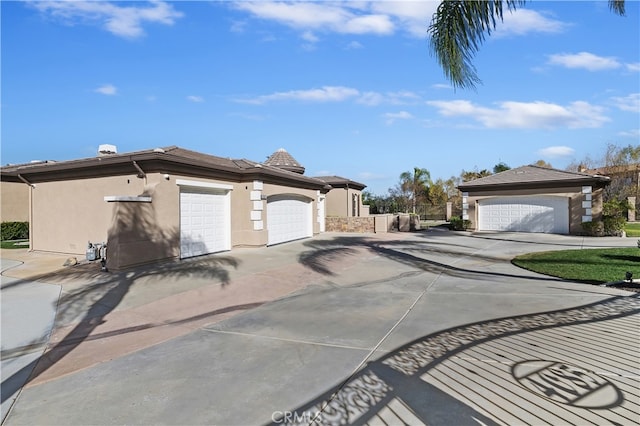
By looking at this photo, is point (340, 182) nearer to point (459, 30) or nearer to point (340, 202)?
point (340, 202)

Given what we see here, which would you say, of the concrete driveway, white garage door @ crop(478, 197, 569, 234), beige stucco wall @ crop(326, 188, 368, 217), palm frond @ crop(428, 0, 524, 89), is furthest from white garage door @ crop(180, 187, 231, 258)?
white garage door @ crop(478, 197, 569, 234)

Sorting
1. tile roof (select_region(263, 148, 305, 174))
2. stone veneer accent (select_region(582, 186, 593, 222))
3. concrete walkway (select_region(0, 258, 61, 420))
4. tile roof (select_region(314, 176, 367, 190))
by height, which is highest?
tile roof (select_region(263, 148, 305, 174))

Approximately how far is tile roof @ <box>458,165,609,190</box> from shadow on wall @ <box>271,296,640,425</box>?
783 inches

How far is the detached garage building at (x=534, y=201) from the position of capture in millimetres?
21438

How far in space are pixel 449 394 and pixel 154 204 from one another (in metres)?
10.4

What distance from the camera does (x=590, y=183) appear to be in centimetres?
2112

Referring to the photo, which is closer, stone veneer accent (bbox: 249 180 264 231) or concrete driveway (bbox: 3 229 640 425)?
concrete driveway (bbox: 3 229 640 425)

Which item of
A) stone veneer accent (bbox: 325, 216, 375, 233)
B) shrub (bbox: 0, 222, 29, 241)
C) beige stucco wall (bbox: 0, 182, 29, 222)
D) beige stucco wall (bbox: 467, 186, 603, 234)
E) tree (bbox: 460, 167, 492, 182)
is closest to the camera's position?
shrub (bbox: 0, 222, 29, 241)

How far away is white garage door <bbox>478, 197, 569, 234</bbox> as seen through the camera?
22328 mm

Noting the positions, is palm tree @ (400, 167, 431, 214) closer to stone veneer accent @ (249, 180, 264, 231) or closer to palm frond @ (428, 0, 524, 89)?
stone veneer accent @ (249, 180, 264, 231)

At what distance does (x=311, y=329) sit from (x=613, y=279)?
24.2 feet

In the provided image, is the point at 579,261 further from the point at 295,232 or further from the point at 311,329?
the point at 295,232

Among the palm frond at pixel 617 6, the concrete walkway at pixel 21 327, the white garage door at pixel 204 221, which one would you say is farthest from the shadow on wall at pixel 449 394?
the white garage door at pixel 204 221
